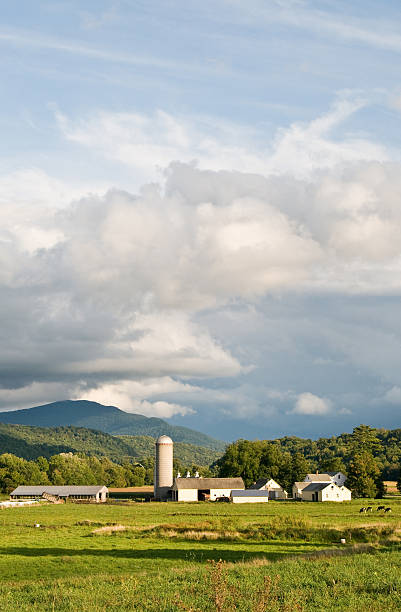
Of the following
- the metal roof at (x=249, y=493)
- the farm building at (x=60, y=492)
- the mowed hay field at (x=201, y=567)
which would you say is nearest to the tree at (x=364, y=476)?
the metal roof at (x=249, y=493)

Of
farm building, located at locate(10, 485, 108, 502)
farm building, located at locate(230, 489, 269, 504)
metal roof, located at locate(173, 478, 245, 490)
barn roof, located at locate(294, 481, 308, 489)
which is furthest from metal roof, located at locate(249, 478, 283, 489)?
farm building, located at locate(10, 485, 108, 502)

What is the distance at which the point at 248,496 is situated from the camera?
415 feet

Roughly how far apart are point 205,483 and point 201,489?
1984 mm

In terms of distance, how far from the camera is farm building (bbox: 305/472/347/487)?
139 metres

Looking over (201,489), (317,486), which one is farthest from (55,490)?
(317,486)

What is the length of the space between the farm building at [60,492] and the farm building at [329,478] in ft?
150

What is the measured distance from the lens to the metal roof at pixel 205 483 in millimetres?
132125

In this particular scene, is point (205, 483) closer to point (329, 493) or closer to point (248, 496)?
point (248, 496)

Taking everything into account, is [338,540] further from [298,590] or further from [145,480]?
[145,480]

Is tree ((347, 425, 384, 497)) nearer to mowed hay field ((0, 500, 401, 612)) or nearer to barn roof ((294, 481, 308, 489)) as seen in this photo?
barn roof ((294, 481, 308, 489))

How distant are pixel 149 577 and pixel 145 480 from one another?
172 meters

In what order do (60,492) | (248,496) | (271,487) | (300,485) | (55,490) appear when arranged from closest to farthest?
1. (248,496)
2. (300,485)
3. (271,487)
4. (60,492)
5. (55,490)

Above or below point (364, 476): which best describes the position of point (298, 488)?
below

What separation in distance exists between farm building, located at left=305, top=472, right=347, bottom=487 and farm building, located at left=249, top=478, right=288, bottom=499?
6.23 meters
